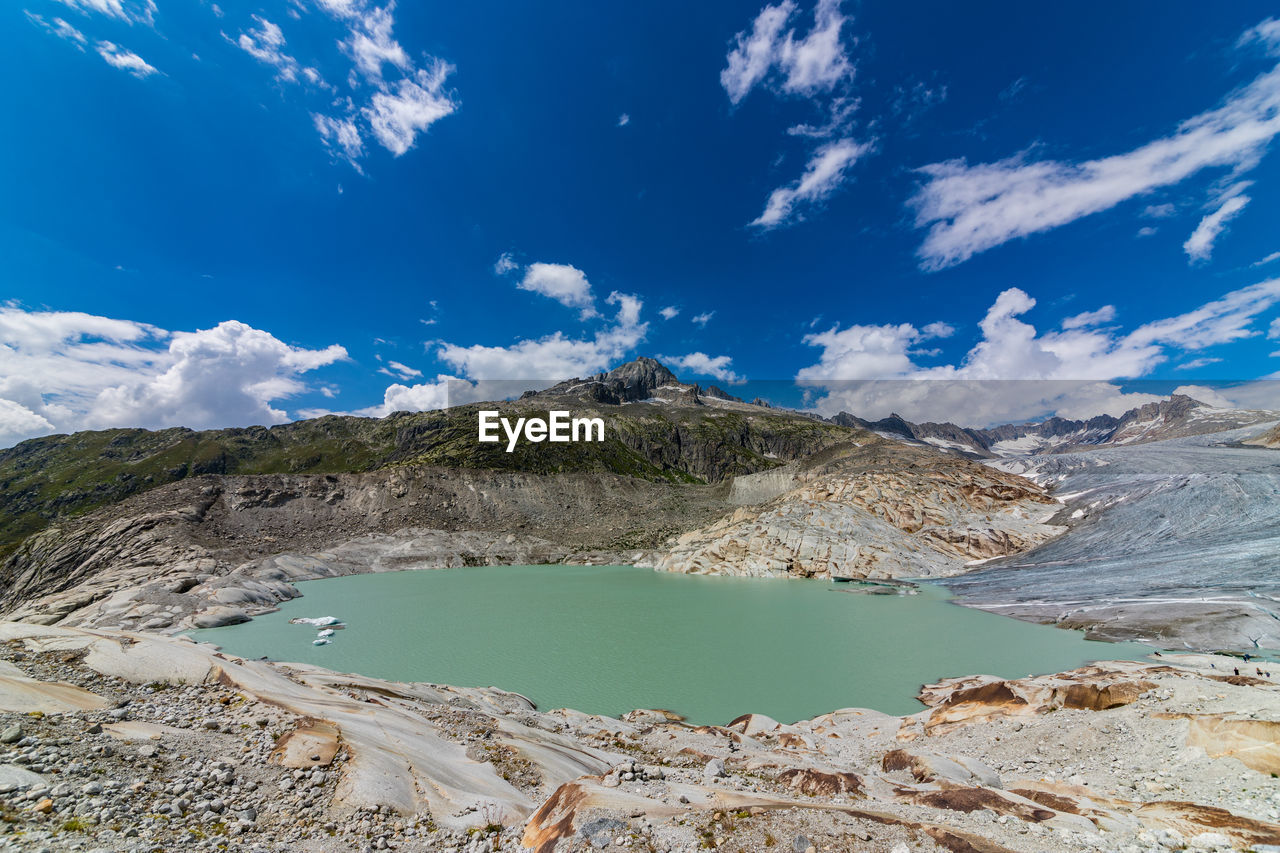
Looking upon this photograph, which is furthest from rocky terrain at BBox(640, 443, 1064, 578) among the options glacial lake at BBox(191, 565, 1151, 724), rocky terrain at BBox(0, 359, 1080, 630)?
glacial lake at BBox(191, 565, 1151, 724)

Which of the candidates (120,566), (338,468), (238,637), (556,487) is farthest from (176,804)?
(338,468)

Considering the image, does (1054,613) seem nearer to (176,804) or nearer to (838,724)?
(838,724)

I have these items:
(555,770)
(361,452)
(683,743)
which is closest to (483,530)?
(683,743)

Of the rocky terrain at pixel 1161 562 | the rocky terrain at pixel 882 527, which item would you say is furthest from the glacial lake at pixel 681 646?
the rocky terrain at pixel 882 527

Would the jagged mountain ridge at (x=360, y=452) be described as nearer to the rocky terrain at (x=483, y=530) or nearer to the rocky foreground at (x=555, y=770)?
the rocky terrain at (x=483, y=530)

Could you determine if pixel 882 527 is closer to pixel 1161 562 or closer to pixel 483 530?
pixel 1161 562

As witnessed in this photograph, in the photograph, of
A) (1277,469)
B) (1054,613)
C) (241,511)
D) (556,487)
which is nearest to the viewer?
(1054,613)

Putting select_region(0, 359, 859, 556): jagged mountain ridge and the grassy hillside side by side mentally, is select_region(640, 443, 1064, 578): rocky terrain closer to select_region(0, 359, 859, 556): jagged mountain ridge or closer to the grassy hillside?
select_region(0, 359, 859, 556): jagged mountain ridge
